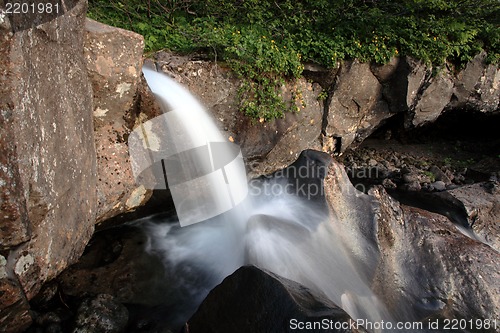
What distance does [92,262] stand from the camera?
381cm

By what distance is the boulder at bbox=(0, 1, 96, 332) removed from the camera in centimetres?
203

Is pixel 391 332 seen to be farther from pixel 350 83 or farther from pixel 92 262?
pixel 350 83

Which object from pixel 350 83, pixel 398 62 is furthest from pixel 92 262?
pixel 398 62

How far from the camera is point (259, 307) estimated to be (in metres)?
2.32

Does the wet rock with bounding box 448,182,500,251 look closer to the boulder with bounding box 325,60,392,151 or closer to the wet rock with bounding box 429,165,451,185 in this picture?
the wet rock with bounding box 429,165,451,185

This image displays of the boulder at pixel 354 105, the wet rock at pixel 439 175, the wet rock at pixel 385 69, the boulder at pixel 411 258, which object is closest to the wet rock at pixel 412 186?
the wet rock at pixel 439 175

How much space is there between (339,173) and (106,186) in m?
2.60

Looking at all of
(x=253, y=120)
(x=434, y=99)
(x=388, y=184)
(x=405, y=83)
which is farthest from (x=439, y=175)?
(x=253, y=120)

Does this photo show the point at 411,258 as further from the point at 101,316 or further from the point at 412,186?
the point at 412,186

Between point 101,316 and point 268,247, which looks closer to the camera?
point 101,316

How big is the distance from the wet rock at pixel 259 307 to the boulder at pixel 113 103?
1.93 meters

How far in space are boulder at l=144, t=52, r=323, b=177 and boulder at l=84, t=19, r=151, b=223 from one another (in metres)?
1.24

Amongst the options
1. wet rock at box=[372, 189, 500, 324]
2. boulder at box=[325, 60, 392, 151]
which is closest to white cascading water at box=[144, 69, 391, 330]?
wet rock at box=[372, 189, 500, 324]

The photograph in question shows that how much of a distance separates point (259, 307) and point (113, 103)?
280 centimetres
